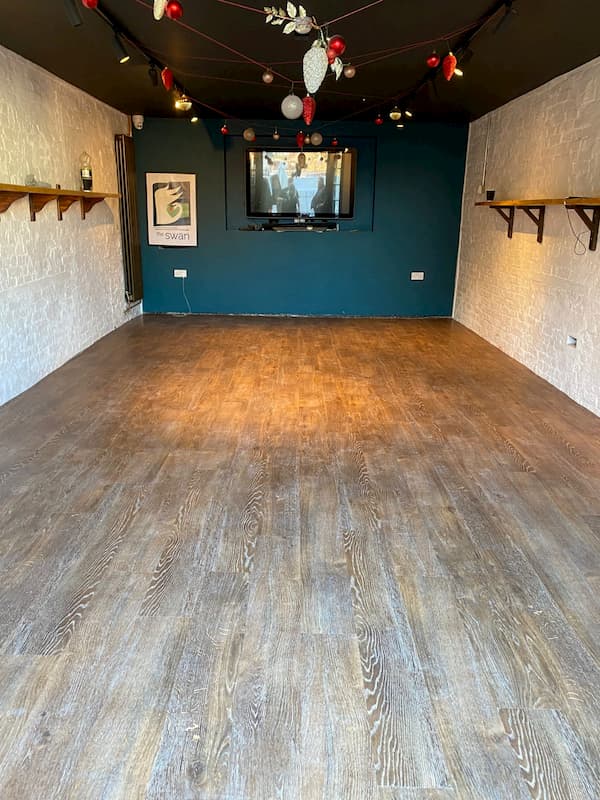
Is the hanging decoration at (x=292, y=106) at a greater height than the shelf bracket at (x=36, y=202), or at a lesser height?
greater

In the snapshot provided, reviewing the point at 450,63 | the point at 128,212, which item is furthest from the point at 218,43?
the point at 128,212

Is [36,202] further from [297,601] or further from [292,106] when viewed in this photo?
[297,601]

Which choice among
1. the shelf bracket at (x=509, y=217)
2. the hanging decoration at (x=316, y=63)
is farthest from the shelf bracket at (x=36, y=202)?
the shelf bracket at (x=509, y=217)

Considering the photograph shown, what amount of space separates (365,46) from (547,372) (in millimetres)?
2953

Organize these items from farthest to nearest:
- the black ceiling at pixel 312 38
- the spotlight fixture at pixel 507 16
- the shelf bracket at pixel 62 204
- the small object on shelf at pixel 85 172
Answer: the small object on shelf at pixel 85 172 → the shelf bracket at pixel 62 204 → the black ceiling at pixel 312 38 → the spotlight fixture at pixel 507 16

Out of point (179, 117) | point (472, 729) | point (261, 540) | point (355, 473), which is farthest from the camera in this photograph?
point (179, 117)

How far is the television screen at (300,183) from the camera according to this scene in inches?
300

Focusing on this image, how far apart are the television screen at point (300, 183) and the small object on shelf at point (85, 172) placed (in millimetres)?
2360

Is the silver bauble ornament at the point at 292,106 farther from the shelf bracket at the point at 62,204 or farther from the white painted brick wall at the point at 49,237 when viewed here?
the shelf bracket at the point at 62,204

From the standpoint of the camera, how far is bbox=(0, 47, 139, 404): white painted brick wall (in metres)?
4.46

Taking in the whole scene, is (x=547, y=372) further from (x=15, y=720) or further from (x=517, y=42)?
(x=15, y=720)

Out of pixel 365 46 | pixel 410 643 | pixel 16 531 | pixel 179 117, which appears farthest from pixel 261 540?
pixel 179 117

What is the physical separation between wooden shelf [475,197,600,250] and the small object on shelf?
3.89 m

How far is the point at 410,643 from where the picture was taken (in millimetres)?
2033
